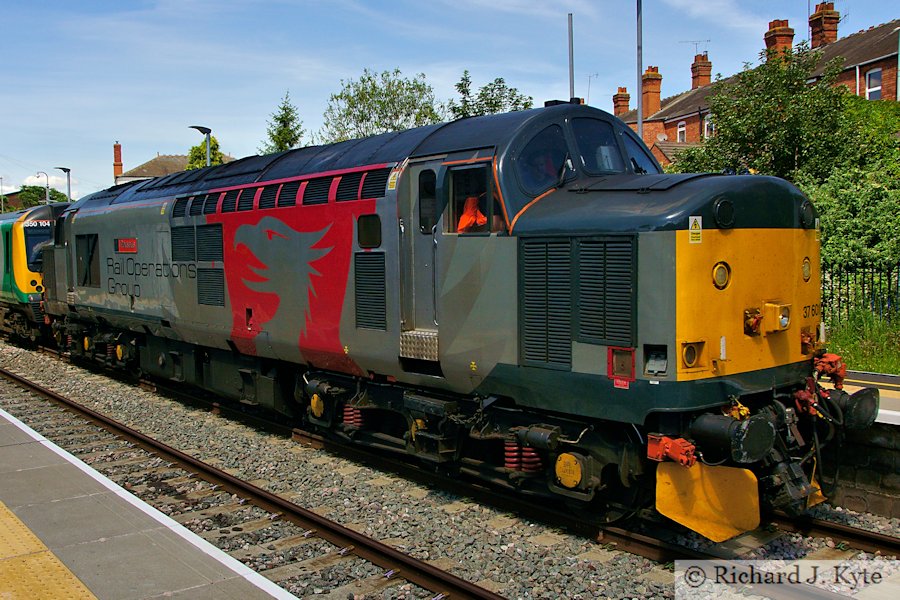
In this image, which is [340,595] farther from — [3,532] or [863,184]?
[863,184]

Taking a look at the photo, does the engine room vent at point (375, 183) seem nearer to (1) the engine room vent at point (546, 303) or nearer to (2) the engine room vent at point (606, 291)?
(1) the engine room vent at point (546, 303)

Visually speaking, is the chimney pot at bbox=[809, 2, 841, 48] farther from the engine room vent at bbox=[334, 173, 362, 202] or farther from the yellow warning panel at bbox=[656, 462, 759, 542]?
the yellow warning panel at bbox=[656, 462, 759, 542]

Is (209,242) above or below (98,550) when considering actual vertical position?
above

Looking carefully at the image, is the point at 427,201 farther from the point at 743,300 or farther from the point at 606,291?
the point at 743,300

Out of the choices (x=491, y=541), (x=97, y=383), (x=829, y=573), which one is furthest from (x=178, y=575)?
(x=97, y=383)

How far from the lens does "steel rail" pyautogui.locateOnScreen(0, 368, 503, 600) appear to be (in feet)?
18.7

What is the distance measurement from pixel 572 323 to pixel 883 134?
58.9 ft

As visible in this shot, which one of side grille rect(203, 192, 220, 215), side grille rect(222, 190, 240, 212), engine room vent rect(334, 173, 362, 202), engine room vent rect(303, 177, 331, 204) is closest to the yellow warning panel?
engine room vent rect(334, 173, 362, 202)

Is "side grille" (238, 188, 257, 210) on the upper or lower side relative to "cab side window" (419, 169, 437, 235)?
upper

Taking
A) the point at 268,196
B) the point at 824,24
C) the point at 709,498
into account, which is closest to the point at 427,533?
the point at 709,498

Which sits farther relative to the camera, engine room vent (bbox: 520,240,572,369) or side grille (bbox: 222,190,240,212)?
side grille (bbox: 222,190,240,212)

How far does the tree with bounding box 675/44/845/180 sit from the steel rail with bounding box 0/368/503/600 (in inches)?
531

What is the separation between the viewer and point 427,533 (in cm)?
698

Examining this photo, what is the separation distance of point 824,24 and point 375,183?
3564 centimetres
